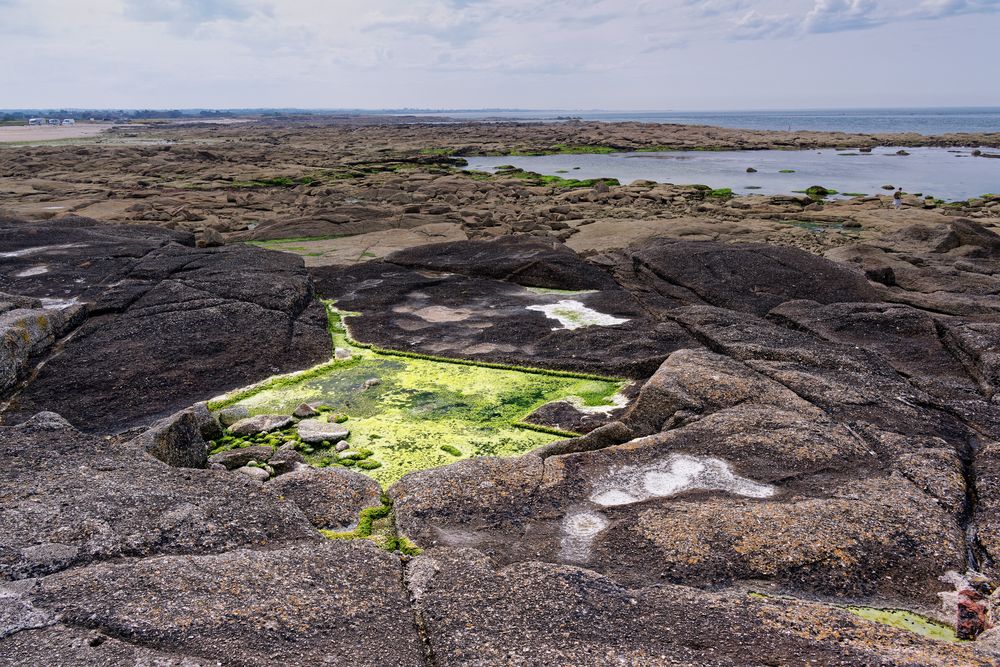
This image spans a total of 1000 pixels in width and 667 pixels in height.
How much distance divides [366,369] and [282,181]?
37.6m

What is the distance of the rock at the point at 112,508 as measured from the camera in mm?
6250

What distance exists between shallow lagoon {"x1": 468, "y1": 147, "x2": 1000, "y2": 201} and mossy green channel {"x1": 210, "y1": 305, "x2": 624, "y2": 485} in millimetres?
35681

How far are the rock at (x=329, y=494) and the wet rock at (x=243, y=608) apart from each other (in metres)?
1.43

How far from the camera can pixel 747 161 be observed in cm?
6950

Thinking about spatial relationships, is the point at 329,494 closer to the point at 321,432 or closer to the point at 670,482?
the point at 321,432

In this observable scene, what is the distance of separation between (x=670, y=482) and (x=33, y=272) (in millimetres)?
17098

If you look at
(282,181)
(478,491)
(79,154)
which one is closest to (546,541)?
(478,491)

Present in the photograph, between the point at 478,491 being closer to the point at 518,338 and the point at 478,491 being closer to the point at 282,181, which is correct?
the point at 518,338

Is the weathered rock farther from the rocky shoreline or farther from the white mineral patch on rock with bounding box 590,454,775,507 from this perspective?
the white mineral patch on rock with bounding box 590,454,775,507

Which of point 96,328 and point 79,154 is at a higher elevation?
point 79,154

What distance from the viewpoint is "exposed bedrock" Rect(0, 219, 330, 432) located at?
38.8ft

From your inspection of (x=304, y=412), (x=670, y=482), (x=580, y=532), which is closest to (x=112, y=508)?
(x=304, y=412)

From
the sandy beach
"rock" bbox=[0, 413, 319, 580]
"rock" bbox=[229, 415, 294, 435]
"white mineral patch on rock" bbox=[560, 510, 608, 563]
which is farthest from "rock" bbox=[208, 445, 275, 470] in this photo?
the sandy beach

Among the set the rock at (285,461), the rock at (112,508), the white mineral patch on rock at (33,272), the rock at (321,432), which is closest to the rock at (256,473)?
the rock at (285,461)
